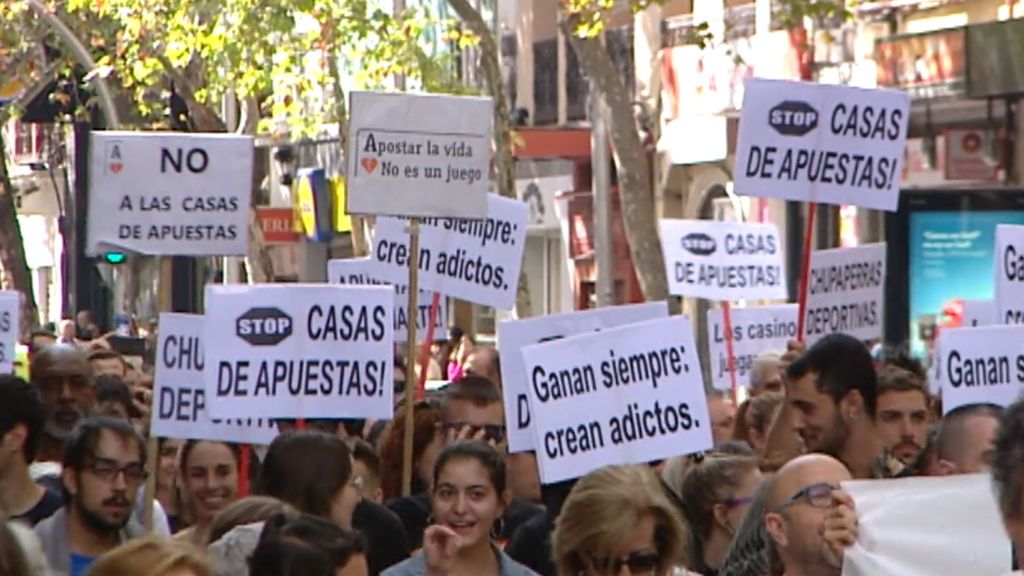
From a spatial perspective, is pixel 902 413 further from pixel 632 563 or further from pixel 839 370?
pixel 632 563

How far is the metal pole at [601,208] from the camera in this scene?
33.9 metres

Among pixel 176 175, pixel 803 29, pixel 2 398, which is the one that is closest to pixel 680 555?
pixel 2 398

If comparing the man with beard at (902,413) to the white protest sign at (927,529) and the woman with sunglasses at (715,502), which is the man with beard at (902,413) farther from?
the white protest sign at (927,529)

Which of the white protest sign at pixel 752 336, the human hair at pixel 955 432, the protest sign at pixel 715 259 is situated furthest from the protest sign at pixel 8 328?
the human hair at pixel 955 432

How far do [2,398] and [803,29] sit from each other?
20717 mm

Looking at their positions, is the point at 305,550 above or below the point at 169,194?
below

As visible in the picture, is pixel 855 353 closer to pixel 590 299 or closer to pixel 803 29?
pixel 803 29

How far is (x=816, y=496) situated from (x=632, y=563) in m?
1.13

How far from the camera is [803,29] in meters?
29.9

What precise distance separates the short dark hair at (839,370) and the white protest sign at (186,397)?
9.15ft

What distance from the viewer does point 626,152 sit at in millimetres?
26844

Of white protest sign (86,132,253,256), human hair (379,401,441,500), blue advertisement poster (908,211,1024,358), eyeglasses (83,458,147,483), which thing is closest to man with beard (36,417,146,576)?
eyeglasses (83,458,147,483)

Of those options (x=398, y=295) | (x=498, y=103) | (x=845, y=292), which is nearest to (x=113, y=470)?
(x=845, y=292)

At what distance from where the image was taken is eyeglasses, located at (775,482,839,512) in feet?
21.8
